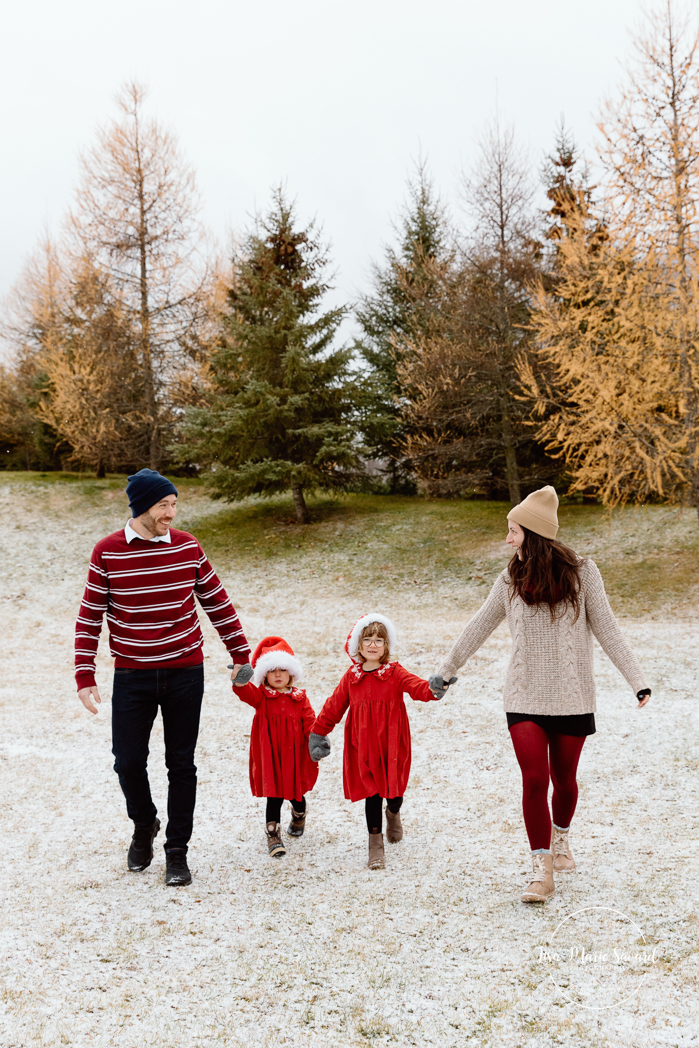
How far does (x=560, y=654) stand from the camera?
3.46 metres

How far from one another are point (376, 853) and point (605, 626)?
1762mm

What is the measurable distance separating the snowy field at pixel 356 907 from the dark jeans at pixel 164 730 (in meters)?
0.43

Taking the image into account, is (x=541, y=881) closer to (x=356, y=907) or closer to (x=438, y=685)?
(x=356, y=907)

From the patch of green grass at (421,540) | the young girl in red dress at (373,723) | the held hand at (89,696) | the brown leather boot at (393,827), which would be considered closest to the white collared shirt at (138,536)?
the held hand at (89,696)

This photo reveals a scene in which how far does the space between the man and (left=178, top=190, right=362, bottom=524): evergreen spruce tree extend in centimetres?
1314

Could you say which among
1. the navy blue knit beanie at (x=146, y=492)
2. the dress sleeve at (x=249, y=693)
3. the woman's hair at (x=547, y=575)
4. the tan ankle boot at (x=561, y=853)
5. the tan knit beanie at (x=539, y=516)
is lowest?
the tan ankle boot at (x=561, y=853)

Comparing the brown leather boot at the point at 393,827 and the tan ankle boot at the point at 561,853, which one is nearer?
the tan ankle boot at the point at 561,853

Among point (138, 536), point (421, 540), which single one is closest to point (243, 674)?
point (138, 536)

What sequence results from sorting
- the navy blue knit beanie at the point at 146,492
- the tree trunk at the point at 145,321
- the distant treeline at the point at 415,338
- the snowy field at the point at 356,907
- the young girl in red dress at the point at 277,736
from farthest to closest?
the tree trunk at the point at 145,321 → the distant treeline at the point at 415,338 → the young girl in red dress at the point at 277,736 → the navy blue knit beanie at the point at 146,492 → the snowy field at the point at 356,907

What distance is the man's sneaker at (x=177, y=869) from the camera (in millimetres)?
3859

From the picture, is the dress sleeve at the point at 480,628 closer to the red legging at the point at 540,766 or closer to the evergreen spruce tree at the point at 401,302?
the red legging at the point at 540,766

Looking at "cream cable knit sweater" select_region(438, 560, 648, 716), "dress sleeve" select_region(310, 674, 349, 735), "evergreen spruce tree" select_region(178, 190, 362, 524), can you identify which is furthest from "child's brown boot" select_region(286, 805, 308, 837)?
"evergreen spruce tree" select_region(178, 190, 362, 524)

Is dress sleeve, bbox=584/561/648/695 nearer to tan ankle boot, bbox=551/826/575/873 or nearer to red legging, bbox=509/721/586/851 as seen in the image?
red legging, bbox=509/721/586/851

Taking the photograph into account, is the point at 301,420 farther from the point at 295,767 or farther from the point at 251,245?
the point at 295,767
